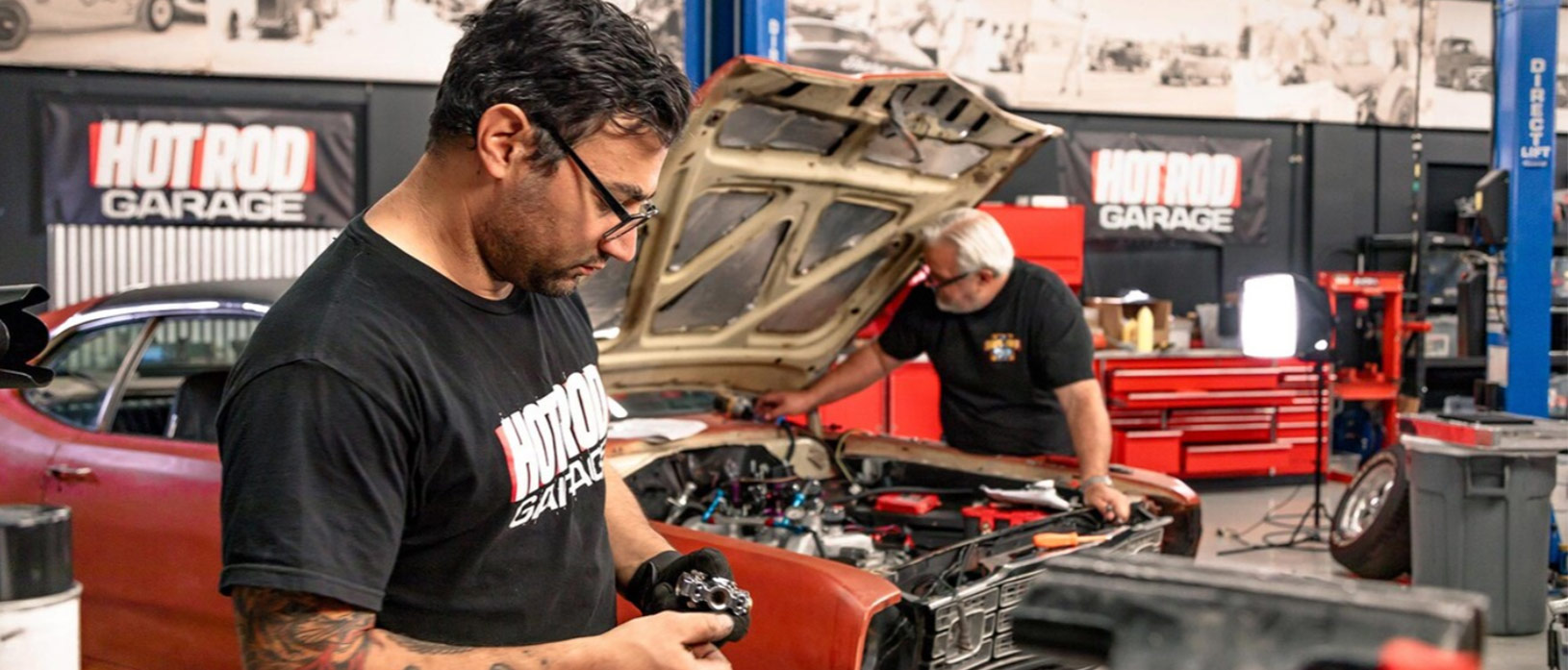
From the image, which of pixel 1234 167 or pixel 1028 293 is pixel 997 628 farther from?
pixel 1234 167

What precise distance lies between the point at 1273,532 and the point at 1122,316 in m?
1.88

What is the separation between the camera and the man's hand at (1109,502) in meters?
3.23

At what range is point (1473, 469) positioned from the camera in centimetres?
482

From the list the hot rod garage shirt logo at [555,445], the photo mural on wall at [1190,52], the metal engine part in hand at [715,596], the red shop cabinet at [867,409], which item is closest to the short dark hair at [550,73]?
the hot rod garage shirt logo at [555,445]

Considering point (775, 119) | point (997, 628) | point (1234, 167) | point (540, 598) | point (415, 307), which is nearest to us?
point (415, 307)

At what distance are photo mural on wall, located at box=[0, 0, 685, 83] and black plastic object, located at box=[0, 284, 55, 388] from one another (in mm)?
5677

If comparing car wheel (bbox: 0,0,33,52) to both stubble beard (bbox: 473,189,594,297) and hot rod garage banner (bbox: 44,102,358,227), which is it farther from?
stubble beard (bbox: 473,189,594,297)

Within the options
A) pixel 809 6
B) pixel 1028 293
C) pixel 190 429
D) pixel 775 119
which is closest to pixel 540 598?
pixel 775 119

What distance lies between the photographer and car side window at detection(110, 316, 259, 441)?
3.21 metres

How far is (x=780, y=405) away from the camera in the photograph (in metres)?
3.94

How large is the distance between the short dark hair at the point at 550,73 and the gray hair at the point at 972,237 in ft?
7.92

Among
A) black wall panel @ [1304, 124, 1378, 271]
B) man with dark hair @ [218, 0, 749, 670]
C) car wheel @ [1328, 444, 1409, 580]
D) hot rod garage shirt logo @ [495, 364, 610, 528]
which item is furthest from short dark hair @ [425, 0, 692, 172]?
black wall panel @ [1304, 124, 1378, 271]

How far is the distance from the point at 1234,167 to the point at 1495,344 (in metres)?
3.74

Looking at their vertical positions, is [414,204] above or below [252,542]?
above
